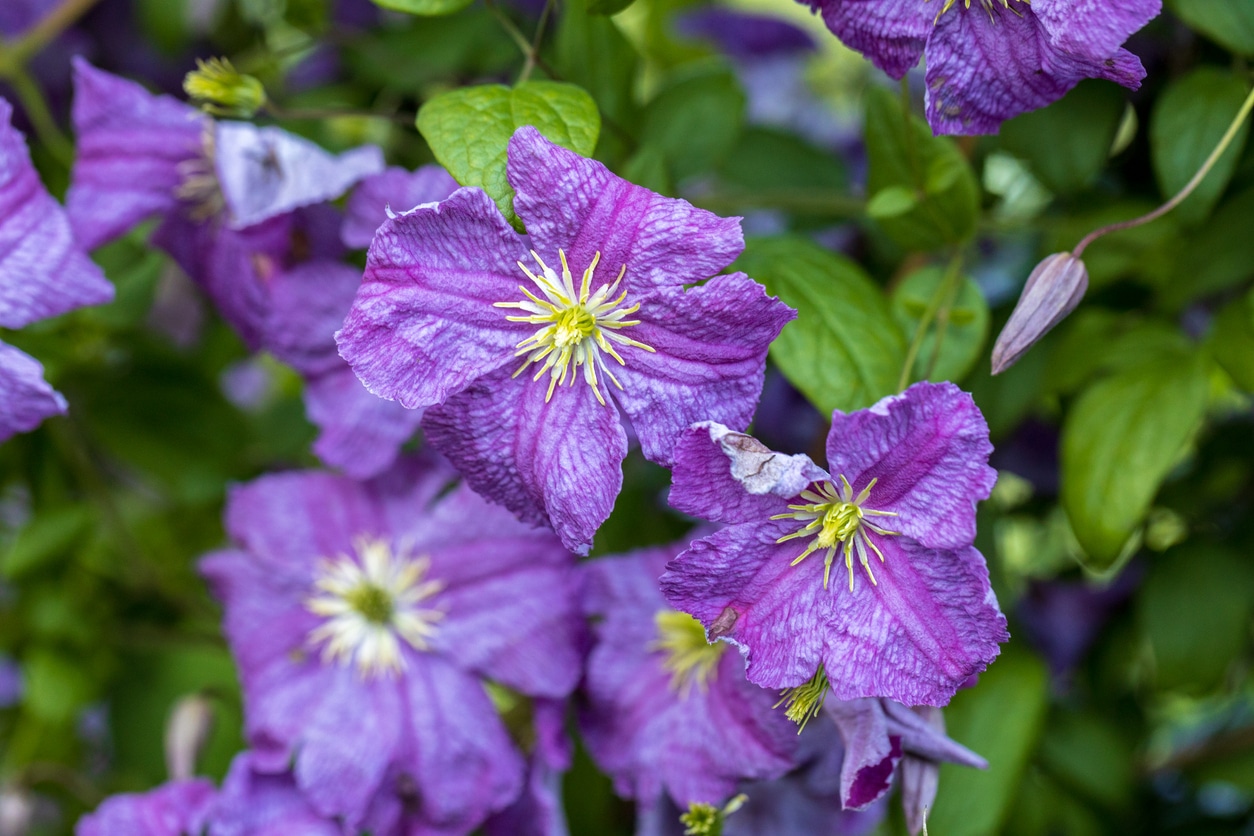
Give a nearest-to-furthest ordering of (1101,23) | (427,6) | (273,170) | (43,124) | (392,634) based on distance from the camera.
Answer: (1101,23) → (427,6) → (273,170) → (392,634) → (43,124)

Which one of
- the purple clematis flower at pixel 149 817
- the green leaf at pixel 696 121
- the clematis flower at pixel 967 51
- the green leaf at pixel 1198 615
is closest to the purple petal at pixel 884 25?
the clematis flower at pixel 967 51

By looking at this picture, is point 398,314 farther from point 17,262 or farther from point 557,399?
point 17,262

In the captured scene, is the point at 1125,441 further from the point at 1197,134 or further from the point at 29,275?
the point at 29,275

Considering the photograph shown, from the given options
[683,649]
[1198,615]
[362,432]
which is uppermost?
[362,432]

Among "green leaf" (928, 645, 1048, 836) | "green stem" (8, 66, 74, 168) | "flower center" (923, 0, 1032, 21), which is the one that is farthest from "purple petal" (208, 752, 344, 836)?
"flower center" (923, 0, 1032, 21)

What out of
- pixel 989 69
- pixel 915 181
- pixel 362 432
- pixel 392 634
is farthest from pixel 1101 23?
pixel 392 634

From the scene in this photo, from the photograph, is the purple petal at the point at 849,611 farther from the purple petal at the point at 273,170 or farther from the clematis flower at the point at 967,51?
the purple petal at the point at 273,170
